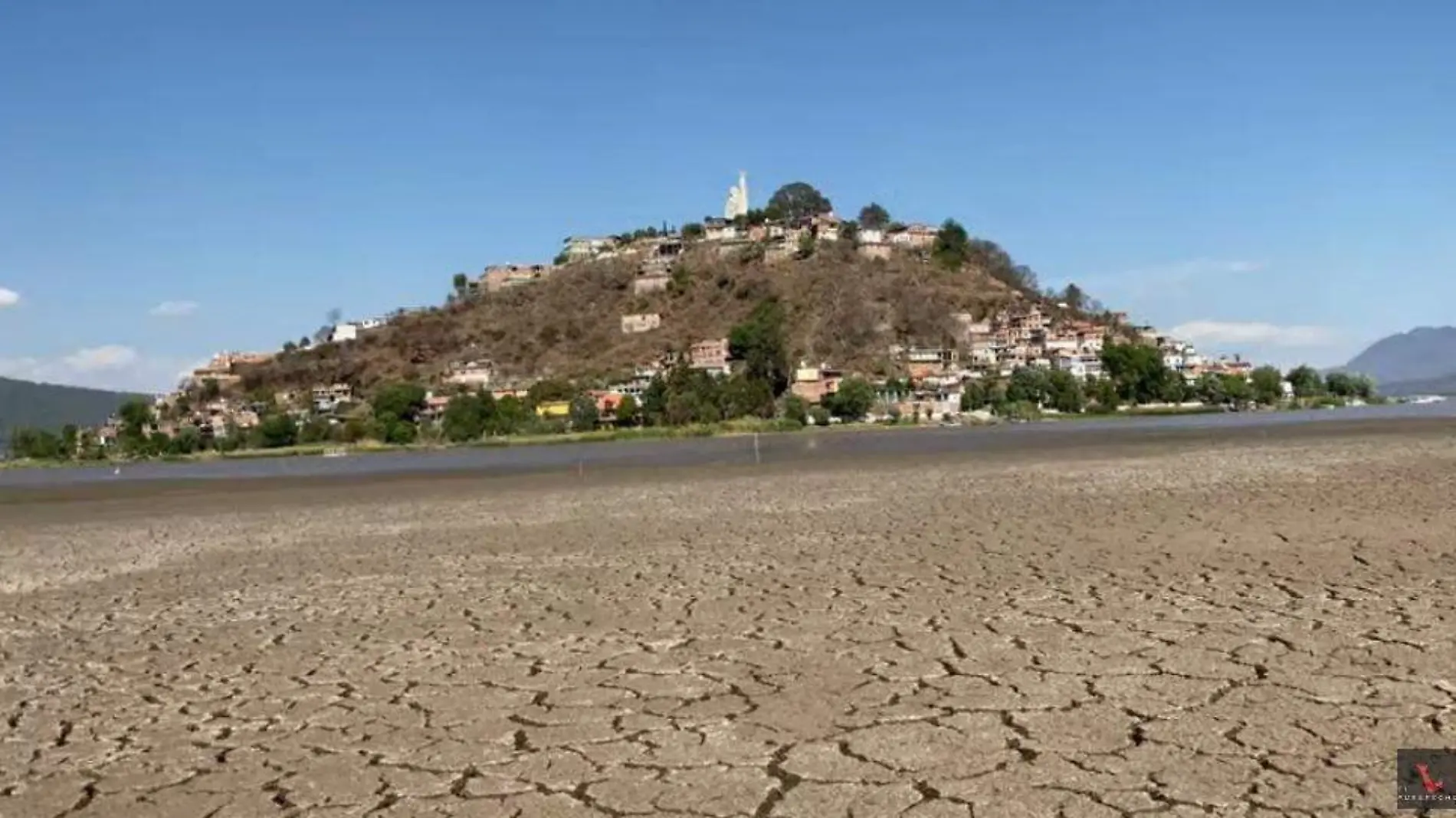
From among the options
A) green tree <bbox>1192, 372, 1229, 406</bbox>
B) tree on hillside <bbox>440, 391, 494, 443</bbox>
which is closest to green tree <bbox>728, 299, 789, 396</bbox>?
tree on hillside <bbox>440, 391, 494, 443</bbox>

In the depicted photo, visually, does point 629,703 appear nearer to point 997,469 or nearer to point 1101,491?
point 1101,491

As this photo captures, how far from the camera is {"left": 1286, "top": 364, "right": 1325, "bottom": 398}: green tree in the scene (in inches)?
4767

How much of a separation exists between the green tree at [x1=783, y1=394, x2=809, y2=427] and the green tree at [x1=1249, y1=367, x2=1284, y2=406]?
1898 inches

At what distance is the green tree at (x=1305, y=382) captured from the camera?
121094 millimetres

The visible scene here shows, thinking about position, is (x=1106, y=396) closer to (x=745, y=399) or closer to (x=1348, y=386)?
(x=1348, y=386)

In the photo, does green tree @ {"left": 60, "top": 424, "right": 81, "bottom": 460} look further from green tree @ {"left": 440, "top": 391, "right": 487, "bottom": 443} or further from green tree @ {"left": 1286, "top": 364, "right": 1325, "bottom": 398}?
green tree @ {"left": 1286, "top": 364, "right": 1325, "bottom": 398}

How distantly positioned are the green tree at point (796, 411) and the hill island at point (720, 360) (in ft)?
1.18

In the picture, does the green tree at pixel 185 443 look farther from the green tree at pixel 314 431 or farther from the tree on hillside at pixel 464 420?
the tree on hillside at pixel 464 420

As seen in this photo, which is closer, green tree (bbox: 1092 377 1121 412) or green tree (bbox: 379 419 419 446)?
green tree (bbox: 379 419 419 446)

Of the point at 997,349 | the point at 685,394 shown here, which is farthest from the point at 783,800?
the point at 997,349

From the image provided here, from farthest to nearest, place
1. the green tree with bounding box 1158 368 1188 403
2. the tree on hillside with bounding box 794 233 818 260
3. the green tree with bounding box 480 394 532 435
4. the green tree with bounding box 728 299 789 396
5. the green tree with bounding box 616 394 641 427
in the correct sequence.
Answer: the tree on hillside with bounding box 794 233 818 260, the green tree with bounding box 728 299 789 396, the green tree with bounding box 1158 368 1188 403, the green tree with bounding box 616 394 641 427, the green tree with bounding box 480 394 532 435

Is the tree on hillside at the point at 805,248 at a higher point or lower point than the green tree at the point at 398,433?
higher

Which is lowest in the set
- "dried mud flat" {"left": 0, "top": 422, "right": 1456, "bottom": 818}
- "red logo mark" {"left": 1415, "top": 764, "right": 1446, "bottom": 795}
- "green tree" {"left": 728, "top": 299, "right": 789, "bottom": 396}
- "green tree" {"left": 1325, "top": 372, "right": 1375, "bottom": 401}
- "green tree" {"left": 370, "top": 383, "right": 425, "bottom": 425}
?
"red logo mark" {"left": 1415, "top": 764, "right": 1446, "bottom": 795}

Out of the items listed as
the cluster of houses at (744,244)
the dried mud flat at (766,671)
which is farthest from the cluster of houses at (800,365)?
the dried mud flat at (766,671)
